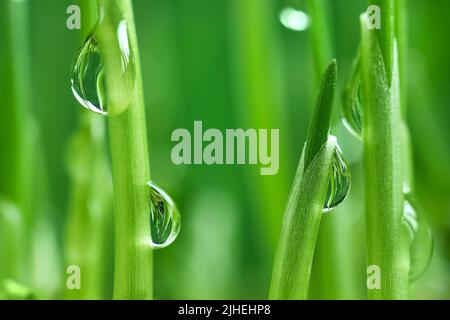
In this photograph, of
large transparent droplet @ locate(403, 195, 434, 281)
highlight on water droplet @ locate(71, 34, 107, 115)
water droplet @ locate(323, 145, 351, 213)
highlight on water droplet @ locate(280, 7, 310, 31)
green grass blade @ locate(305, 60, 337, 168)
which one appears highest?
highlight on water droplet @ locate(280, 7, 310, 31)

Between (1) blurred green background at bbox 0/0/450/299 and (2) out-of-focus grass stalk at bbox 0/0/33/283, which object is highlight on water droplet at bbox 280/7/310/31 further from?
(2) out-of-focus grass stalk at bbox 0/0/33/283

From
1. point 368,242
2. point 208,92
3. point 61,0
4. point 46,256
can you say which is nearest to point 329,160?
point 368,242

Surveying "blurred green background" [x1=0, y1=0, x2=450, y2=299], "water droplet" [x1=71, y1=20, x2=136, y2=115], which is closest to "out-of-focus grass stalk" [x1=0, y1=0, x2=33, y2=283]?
"blurred green background" [x1=0, y1=0, x2=450, y2=299]

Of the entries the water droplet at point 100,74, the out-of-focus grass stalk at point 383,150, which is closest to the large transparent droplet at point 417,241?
the out-of-focus grass stalk at point 383,150

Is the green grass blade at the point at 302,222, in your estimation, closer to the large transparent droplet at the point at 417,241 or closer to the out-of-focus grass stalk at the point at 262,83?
the large transparent droplet at the point at 417,241

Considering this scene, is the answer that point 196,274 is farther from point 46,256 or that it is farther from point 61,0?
point 61,0

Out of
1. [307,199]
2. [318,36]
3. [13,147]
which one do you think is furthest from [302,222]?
[13,147]

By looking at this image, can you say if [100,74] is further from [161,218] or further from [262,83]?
[262,83]
